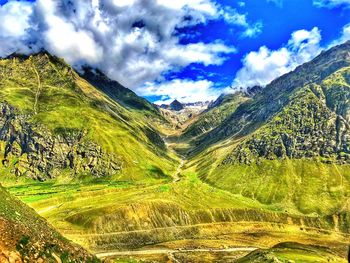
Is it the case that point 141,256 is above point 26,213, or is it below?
below

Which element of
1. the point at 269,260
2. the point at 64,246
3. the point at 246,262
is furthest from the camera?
the point at 246,262

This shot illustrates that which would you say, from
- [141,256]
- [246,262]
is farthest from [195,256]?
[246,262]

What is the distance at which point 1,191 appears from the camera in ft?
211

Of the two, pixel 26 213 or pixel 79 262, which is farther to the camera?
pixel 26 213

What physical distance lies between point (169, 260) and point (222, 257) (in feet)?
99.6

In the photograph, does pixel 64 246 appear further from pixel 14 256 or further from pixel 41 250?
pixel 14 256

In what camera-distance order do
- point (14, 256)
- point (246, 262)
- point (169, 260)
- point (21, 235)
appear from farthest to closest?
point (169, 260)
point (246, 262)
point (21, 235)
point (14, 256)

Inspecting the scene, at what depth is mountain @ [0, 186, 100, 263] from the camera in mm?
47094

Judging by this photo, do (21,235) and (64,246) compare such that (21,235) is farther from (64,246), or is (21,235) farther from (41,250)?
(64,246)

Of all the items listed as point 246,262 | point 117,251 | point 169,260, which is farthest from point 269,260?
point 117,251

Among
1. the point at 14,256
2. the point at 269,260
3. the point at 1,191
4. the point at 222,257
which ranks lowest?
the point at 222,257

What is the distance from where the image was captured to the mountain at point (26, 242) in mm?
47094

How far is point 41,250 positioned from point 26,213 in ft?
48.4

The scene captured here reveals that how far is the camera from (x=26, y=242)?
49875 mm
